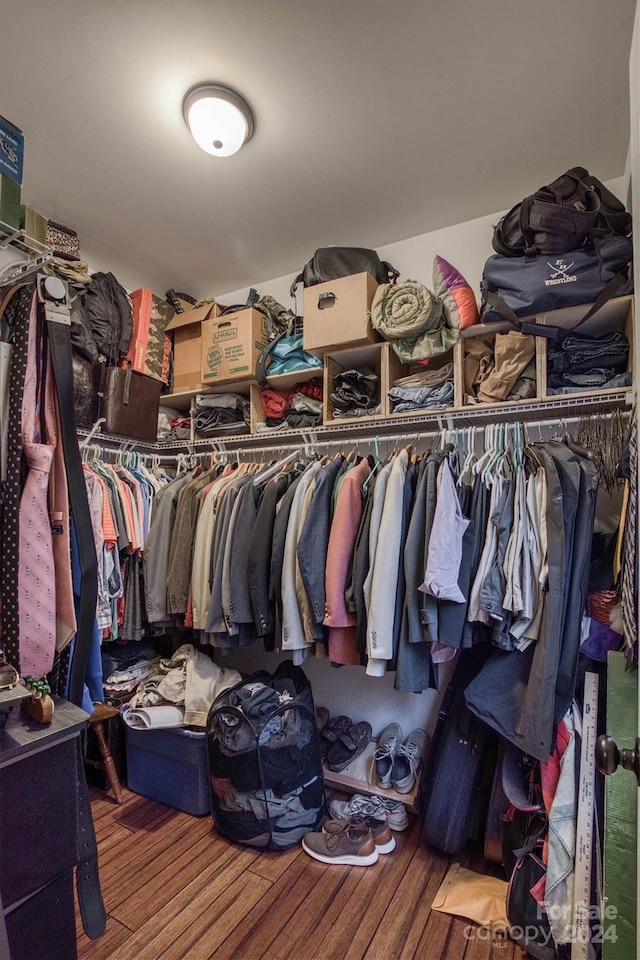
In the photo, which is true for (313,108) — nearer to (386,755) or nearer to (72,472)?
(72,472)

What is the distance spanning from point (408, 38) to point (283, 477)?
5.18ft

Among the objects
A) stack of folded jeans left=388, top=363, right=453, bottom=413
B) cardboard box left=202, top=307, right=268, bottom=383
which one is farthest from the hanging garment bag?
cardboard box left=202, top=307, right=268, bottom=383

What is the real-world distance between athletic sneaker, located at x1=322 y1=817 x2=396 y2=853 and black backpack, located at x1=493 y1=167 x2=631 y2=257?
232 centimetres

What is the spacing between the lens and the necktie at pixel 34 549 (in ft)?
3.06

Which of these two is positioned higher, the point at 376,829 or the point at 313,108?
the point at 313,108

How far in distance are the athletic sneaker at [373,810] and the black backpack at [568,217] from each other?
2.31m

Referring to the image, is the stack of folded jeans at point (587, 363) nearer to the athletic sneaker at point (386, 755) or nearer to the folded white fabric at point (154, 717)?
the athletic sneaker at point (386, 755)

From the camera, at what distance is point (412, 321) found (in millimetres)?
1940

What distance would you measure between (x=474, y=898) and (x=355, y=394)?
1.98 m

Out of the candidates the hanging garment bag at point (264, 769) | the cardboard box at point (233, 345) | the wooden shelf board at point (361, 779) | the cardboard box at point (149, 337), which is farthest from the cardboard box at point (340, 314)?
the wooden shelf board at point (361, 779)

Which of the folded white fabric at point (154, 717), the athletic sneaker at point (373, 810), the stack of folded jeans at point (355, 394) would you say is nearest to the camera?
the athletic sneaker at point (373, 810)

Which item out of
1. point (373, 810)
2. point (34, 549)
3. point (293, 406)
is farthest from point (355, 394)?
point (373, 810)

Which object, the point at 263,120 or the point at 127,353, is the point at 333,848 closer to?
the point at 127,353

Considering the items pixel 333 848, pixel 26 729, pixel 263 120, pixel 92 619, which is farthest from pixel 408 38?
pixel 333 848
